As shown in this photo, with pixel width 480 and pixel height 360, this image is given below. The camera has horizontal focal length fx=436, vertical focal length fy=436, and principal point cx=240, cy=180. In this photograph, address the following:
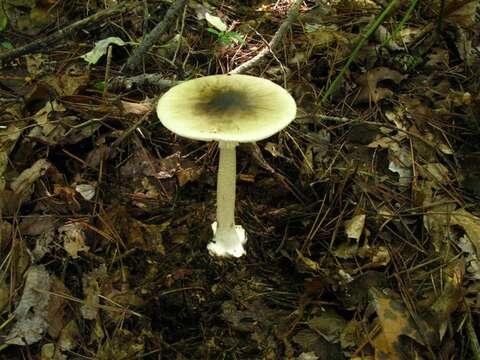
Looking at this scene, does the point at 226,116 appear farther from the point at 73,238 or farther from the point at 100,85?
the point at 100,85

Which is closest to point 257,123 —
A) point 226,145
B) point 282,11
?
point 226,145

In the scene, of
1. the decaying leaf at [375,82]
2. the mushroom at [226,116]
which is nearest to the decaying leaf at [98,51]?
the mushroom at [226,116]

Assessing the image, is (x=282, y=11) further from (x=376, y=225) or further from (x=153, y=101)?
(x=376, y=225)

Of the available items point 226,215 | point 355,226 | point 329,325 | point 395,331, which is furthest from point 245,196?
point 395,331

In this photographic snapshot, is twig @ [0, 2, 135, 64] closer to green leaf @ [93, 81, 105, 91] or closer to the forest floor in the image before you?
the forest floor

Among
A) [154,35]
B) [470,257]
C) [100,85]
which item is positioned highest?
[154,35]

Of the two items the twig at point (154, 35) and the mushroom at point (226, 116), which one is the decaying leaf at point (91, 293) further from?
the twig at point (154, 35)

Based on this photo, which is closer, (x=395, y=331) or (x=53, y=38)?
(x=395, y=331)
